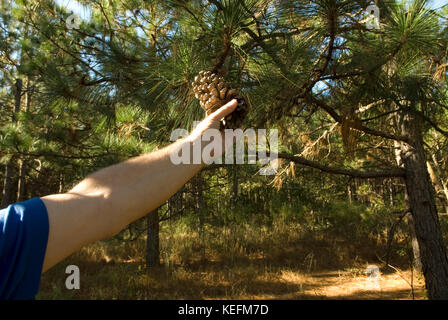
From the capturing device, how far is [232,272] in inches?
208

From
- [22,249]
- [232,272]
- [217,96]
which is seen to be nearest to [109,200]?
[22,249]

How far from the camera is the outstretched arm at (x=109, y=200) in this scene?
54 cm

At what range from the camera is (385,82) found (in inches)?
78.0

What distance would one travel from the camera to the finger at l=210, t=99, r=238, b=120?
0.85 meters

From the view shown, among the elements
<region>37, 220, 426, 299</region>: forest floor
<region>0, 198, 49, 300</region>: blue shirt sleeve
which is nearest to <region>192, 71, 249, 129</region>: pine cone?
<region>0, 198, 49, 300</region>: blue shirt sleeve

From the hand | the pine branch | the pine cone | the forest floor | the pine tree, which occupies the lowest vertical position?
the forest floor

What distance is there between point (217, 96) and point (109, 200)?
0.54 m

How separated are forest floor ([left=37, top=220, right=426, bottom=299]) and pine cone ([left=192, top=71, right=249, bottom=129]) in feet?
11.9

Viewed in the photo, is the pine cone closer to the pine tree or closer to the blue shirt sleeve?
the pine tree

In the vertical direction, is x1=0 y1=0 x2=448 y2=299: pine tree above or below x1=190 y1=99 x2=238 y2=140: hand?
above

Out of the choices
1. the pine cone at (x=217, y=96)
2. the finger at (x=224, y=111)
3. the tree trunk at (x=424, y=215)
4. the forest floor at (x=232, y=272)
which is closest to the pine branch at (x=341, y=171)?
the tree trunk at (x=424, y=215)

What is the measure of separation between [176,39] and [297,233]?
6.20 meters

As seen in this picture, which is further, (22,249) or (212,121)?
(212,121)

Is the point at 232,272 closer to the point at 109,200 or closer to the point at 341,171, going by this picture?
the point at 341,171
